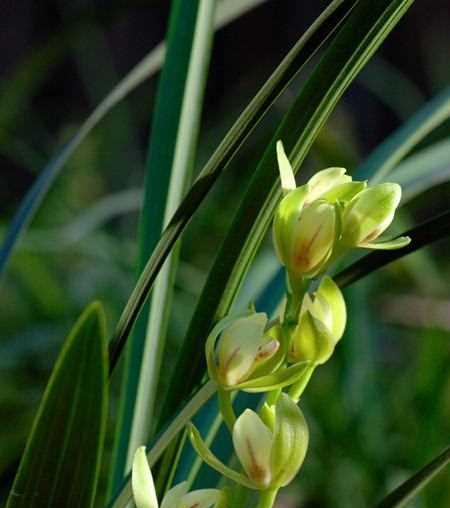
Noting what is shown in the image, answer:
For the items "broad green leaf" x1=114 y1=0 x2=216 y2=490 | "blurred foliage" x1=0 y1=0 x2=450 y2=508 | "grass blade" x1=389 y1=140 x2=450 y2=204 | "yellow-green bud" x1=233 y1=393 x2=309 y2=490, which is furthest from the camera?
"blurred foliage" x1=0 y1=0 x2=450 y2=508

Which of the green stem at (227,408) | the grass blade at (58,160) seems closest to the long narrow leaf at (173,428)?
the green stem at (227,408)

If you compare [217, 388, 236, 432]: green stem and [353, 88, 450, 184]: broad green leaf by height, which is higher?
[353, 88, 450, 184]: broad green leaf

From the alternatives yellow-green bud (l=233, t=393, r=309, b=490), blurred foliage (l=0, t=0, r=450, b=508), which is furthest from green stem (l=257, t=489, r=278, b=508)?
blurred foliage (l=0, t=0, r=450, b=508)

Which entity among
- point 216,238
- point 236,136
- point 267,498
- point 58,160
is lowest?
point 267,498

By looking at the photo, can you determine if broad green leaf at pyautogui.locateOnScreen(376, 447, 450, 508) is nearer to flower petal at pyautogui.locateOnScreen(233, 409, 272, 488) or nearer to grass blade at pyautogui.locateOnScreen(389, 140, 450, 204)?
flower petal at pyautogui.locateOnScreen(233, 409, 272, 488)

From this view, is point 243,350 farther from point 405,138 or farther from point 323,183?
point 405,138

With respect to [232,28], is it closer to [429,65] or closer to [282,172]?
[429,65]

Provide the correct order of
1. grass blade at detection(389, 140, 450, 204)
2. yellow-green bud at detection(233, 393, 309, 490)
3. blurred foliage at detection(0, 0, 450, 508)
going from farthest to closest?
1. blurred foliage at detection(0, 0, 450, 508)
2. grass blade at detection(389, 140, 450, 204)
3. yellow-green bud at detection(233, 393, 309, 490)

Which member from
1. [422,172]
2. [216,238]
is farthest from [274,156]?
[216,238]
